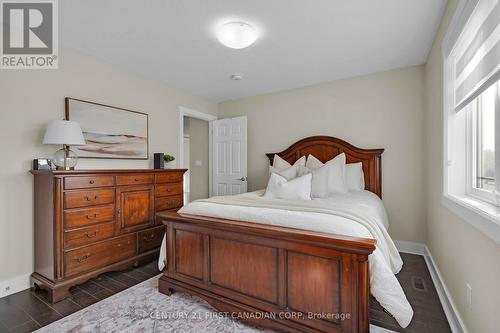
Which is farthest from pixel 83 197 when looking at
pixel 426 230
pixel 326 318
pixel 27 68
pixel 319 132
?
pixel 426 230

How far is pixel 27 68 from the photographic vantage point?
7.97ft

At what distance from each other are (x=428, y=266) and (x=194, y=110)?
4.05 meters

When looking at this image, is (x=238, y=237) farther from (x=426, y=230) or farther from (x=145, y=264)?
(x=426, y=230)

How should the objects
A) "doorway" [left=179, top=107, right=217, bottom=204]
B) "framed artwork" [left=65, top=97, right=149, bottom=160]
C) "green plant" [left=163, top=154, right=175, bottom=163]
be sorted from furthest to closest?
"doorway" [left=179, top=107, right=217, bottom=204]
"green plant" [left=163, top=154, right=175, bottom=163]
"framed artwork" [left=65, top=97, right=149, bottom=160]

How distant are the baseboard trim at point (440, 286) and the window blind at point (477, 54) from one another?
1.45 metres

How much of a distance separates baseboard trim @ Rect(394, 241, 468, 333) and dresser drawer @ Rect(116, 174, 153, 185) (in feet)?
10.0

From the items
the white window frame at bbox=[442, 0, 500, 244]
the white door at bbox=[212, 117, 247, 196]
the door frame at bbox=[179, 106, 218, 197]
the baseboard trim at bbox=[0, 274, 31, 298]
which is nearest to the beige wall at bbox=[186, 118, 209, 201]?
the door frame at bbox=[179, 106, 218, 197]

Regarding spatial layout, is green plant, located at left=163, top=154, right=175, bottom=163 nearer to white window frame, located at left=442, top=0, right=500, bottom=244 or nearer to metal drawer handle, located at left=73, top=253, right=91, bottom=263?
metal drawer handle, located at left=73, top=253, right=91, bottom=263

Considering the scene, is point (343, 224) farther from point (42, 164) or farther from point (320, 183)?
point (42, 164)

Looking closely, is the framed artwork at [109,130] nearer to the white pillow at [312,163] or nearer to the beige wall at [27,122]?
the beige wall at [27,122]

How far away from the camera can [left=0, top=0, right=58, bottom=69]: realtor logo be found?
2.12 m

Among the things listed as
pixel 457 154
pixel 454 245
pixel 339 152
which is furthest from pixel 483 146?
pixel 339 152

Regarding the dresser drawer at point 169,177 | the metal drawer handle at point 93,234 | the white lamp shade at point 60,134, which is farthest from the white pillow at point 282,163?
the white lamp shade at point 60,134

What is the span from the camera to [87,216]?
2.41 metres
